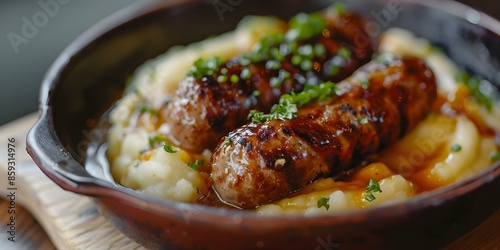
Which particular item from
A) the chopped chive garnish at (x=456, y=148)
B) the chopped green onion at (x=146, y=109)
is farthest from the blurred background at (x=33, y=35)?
the chopped chive garnish at (x=456, y=148)

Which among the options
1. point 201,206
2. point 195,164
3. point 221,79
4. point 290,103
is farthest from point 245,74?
point 201,206

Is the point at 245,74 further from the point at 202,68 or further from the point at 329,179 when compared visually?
the point at 329,179

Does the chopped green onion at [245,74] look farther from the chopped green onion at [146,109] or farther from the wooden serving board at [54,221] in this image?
the wooden serving board at [54,221]

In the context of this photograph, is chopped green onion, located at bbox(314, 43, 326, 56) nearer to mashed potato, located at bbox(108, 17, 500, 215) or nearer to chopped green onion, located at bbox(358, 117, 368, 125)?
mashed potato, located at bbox(108, 17, 500, 215)

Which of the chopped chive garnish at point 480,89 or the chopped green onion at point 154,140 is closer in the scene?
the chopped green onion at point 154,140

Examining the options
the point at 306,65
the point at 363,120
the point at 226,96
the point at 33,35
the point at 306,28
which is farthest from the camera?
the point at 33,35

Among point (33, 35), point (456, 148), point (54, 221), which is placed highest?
point (456, 148)
